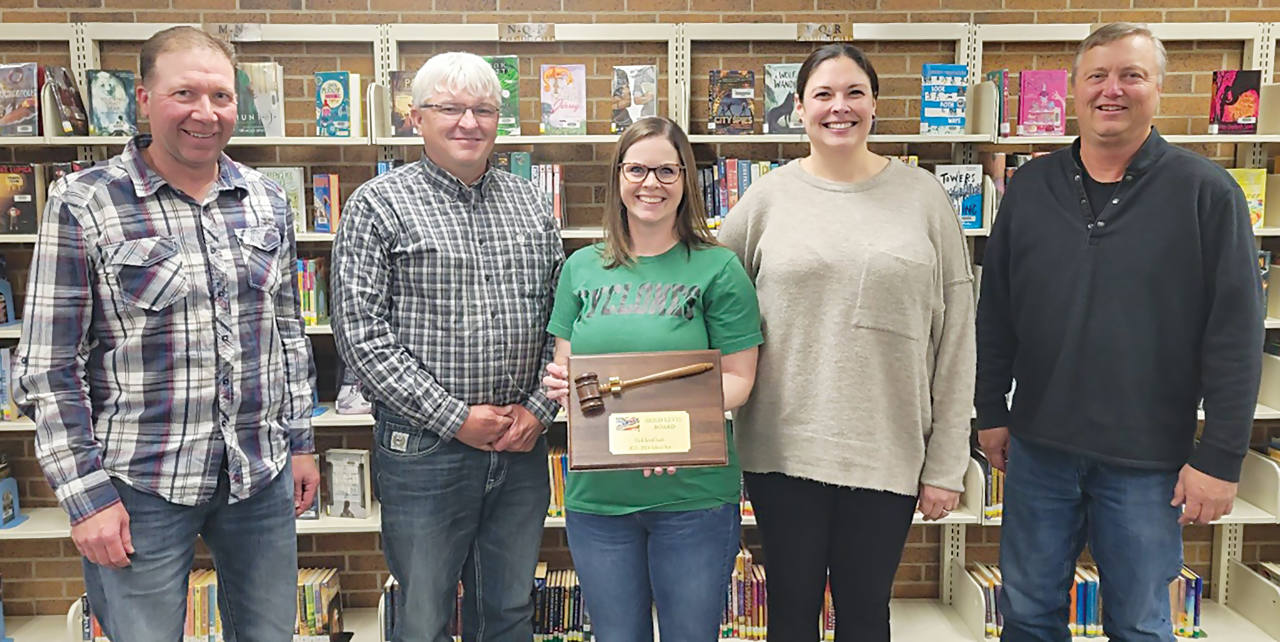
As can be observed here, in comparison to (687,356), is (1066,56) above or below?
above

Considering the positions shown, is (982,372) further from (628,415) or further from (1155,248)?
(628,415)

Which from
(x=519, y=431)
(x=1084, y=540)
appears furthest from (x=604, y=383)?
(x=1084, y=540)

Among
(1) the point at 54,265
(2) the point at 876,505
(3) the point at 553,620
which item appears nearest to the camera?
(1) the point at 54,265

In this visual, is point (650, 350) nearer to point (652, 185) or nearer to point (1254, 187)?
point (652, 185)

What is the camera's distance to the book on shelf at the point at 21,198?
10.6 ft

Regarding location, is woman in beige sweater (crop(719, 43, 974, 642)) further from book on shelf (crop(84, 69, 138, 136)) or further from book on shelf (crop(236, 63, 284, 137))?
book on shelf (crop(84, 69, 138, 136))

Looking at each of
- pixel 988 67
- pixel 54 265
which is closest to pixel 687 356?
pixel 54 265

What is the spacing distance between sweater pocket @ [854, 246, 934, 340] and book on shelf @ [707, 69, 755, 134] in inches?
60.5

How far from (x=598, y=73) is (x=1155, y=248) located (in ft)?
7.18

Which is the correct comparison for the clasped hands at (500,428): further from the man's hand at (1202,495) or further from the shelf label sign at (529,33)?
the shelf label sign at (529,33)

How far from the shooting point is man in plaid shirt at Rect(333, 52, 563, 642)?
2.03 meters

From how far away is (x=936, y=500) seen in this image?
198 cm

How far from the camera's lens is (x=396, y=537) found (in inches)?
83.1

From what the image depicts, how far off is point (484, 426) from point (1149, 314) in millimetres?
1556
